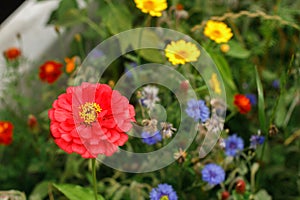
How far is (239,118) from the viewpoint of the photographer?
3.82ft

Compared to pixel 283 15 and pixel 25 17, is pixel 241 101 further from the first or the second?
pixel 25 17

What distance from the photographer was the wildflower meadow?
90 centimetres

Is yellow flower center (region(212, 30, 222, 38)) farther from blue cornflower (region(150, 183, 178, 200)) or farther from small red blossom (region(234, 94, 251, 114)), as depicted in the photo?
blue cornflower (region(150, 183, 178, 200))

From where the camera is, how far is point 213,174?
2.90 ft

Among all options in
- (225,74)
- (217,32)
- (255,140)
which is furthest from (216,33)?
(255,140)

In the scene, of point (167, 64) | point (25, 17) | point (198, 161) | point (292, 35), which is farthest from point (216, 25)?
point (25, 17)

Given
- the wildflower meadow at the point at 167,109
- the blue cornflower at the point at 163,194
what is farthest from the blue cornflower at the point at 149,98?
the blue cornflower at the point at 163,194

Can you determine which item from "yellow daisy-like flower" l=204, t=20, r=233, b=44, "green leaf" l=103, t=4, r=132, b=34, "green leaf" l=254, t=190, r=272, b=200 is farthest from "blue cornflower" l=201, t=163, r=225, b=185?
"green leaf" l=103, t=4, r=132, b=34

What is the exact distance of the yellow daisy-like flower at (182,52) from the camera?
0.89m

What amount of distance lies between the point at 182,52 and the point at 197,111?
0.11 m

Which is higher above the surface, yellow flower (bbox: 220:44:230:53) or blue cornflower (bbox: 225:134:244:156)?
yellow flower (bbox: 220:44:230:53)

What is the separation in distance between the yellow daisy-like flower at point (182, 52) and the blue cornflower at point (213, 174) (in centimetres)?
18

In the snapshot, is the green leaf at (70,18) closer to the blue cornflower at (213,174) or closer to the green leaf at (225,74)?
the green leaf at (225,74)

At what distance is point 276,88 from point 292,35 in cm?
17
